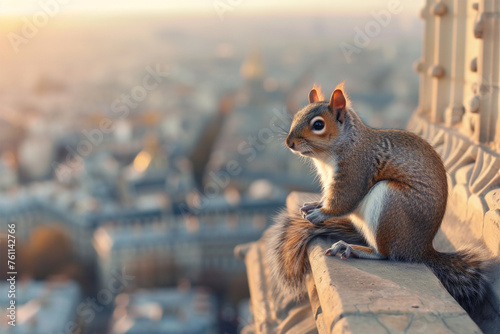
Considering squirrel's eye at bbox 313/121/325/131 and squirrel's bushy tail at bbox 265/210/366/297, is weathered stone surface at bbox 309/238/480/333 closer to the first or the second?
squirrel's bushy tail at bbox 265/210/366/297

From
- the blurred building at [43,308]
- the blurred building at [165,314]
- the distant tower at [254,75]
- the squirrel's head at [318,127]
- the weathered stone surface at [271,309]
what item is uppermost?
the distant tower at [254,75]

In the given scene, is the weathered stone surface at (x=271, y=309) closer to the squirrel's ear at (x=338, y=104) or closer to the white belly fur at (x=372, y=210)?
the white belly fur at (x=372, y=210)

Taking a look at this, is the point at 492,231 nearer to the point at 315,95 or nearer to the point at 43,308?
the point at 315,95

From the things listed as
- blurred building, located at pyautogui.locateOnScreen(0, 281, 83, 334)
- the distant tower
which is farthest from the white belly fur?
the distant tower

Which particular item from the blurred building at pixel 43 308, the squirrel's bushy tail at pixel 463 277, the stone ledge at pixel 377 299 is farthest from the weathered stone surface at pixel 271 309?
the blurred building at pixel 43 308

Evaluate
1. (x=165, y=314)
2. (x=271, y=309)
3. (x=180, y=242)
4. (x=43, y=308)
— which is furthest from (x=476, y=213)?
(x=180, y=242)

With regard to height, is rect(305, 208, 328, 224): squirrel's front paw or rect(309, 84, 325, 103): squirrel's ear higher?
rect(309, 84, 325, 103): squirrel's ear

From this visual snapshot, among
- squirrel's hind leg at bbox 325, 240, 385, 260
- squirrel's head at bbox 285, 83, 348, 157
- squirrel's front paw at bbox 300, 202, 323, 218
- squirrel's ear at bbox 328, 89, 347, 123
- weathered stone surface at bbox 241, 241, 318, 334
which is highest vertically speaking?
squirrel's ear at bbox 328, 89, 347, 123

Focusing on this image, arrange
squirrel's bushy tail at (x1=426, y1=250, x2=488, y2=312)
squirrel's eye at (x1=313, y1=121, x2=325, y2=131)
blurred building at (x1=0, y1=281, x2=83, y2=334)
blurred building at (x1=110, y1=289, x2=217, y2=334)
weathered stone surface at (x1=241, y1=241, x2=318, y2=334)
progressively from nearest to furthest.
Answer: squirrel's bushy tail at (x1=426, y1=250, x2=488, y2=312) < squirrel's eye at (x1=313, y1=121, x2=325, y2=131) < weathered stone surface at (x1=241, y1=241, x2=318, y2=334) < blurred building at (x1=0, y1=281, x2=83, y2=334) < blurred building at (x1=110, y1=289, x2=217, y2=334)
